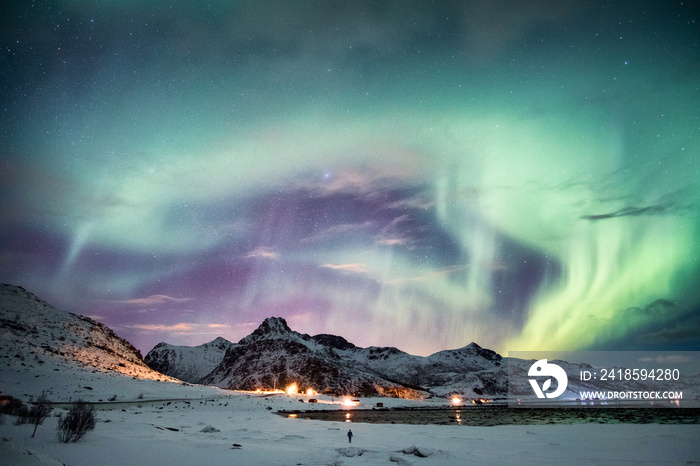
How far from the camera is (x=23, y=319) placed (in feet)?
272

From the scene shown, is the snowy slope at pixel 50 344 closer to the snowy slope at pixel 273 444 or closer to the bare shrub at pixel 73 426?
the snowy slope at pixel 273 444

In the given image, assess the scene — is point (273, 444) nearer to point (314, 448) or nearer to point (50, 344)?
point (314, 448)

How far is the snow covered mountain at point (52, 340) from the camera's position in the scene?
6531 centimetres

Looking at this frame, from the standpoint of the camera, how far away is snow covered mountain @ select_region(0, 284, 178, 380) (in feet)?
214

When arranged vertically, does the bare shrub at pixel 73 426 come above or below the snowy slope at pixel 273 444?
above

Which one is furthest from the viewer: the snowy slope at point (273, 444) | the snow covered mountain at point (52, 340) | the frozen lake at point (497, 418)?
the snow covered mountain at point (52, 340)

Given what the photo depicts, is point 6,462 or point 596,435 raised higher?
point 6,462

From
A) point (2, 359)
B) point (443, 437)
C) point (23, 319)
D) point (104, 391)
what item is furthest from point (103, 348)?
point (443, 437)

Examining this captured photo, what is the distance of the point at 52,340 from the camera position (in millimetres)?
78375

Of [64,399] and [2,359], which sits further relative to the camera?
[2,359]

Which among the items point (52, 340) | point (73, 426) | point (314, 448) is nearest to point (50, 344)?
point (52, 340)

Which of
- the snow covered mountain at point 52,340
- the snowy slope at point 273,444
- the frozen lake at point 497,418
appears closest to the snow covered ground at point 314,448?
the snowy slope at point 273,444

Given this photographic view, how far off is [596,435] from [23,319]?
344 feet

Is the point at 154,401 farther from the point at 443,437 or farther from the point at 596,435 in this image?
the point at 596,435
